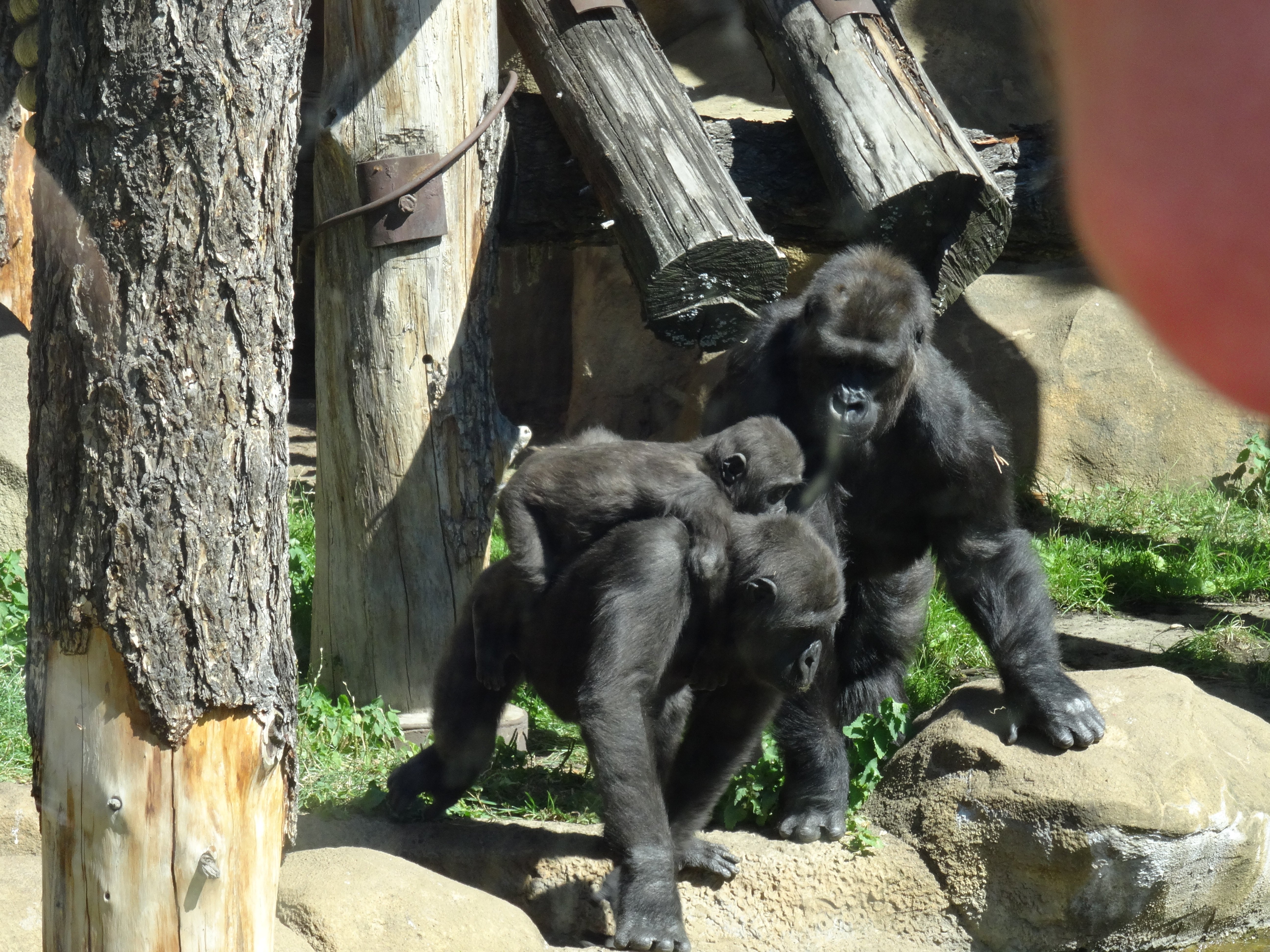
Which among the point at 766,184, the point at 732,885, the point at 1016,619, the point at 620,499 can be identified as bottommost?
the point at 732,885

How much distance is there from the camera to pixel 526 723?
4715mm

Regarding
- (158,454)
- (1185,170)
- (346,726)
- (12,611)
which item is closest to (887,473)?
(346,726)

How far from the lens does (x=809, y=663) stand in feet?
11.8

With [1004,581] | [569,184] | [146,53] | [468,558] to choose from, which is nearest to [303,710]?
[468,558]

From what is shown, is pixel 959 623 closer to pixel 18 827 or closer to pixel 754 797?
pixel 754 797

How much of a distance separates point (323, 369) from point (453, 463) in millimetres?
531

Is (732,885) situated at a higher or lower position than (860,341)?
lower

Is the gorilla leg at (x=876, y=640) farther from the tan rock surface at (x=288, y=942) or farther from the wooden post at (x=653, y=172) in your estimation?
the tan rock surface at (x=288, y=942)

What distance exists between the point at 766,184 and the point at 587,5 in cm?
88

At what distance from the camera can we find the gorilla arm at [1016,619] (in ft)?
13.0

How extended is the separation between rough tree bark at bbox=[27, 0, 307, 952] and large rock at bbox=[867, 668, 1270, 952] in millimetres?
2251

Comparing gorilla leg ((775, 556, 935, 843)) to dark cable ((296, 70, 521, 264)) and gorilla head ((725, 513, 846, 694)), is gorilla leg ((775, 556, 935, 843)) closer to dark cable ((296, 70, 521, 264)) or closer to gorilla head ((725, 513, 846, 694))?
gorilla head ((725, 513, 846, 694))

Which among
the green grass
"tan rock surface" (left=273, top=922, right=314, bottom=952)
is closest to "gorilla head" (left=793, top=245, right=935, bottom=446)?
the green grass

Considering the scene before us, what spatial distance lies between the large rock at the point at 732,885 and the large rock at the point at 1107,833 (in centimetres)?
14
